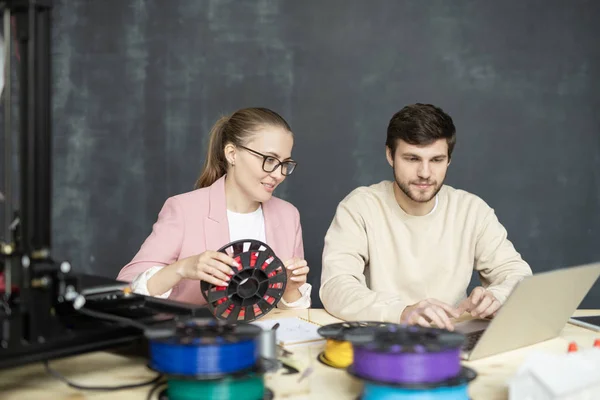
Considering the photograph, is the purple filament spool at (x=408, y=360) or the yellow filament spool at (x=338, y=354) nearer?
the purple filament spool at (x=408, y=360)

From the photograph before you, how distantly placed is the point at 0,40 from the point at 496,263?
1.95m

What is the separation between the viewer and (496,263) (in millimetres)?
2623

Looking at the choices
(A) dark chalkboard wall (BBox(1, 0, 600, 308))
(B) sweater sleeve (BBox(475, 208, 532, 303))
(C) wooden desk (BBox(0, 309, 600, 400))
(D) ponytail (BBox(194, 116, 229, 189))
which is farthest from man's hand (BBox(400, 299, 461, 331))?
(A) dark chalkboard wall (BBox(1, 0, 600, 308))

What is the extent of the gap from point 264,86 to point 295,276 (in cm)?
197

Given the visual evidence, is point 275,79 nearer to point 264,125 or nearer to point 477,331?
point 264,125

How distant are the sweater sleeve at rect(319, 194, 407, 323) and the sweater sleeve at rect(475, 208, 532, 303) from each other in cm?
45

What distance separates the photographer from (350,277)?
2.37 metres

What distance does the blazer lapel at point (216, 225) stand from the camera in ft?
8.83

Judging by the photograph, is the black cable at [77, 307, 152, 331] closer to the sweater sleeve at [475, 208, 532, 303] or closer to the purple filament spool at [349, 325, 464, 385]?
the purple filament spool at [349, 325, 464, 385]

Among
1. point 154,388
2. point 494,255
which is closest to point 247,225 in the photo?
point 494,255

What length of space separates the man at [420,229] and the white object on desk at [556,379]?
1.29m

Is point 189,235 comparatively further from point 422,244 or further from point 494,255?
point 494,255

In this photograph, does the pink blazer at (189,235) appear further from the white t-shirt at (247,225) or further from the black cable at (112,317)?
the black cable at (112,317)

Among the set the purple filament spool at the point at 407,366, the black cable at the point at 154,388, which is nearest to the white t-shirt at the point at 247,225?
the black cable at the point at 154,388
